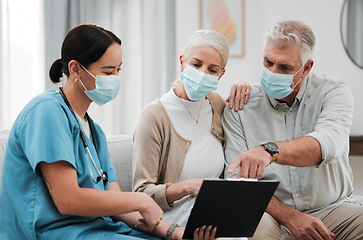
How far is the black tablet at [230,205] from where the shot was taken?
1208 mm

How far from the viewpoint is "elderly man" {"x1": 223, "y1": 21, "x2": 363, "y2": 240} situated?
1.72m

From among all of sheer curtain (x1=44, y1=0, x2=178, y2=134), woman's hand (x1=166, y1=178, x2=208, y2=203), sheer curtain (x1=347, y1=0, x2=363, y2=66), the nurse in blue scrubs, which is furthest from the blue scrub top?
sheer curtain (x1=347, y1=0, x2=363, y2=66)

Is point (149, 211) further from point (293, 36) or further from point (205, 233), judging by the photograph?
point (293, 36)

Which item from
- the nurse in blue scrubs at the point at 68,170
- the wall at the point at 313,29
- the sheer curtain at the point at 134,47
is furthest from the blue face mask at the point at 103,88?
the wall at the point at 313,29

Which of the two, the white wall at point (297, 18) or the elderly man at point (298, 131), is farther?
the white wall at point (297, 18)

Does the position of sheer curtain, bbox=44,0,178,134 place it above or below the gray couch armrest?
above

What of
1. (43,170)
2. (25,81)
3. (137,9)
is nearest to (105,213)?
(43,170)

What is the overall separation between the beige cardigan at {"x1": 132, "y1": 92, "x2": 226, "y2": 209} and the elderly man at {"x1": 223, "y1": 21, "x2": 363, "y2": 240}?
250 millimetres

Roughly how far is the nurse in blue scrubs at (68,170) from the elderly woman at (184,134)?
0.28m

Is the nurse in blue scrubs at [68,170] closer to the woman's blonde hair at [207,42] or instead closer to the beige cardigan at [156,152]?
the beige cardigan at [156,152]

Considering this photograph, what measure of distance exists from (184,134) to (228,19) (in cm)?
203

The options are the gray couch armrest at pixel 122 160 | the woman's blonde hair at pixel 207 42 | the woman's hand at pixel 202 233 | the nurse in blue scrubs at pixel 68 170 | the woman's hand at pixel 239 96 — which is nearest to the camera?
the nurse in blue scrubs at pixel 68 170

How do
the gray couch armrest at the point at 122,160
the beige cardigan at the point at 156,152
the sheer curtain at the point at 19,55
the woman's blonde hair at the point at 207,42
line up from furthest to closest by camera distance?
the sheer curtain at the point at 19,55
the gray couch armrest at the point at 122,160
the woman's blonde hair at the point at 207,42
the beige cardigan at the point at 156,152

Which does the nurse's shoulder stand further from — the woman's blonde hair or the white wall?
the white wall
